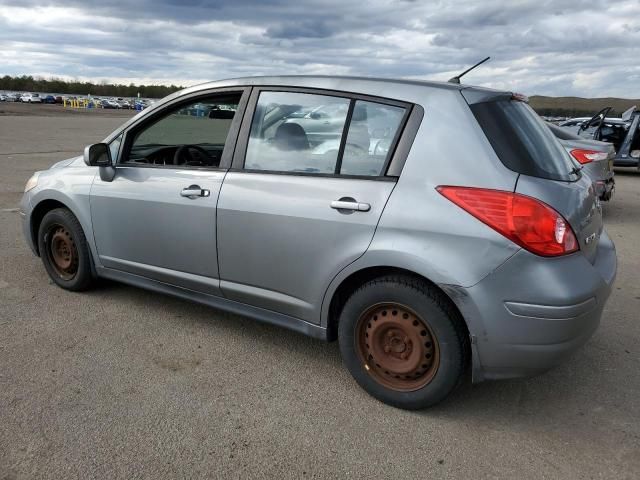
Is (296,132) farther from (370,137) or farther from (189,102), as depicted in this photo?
(189,102)

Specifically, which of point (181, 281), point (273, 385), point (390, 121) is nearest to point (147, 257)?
point (181, 281)

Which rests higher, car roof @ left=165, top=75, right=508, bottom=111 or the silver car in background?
car roof @ left=165, top=75, right=508, bottom=111

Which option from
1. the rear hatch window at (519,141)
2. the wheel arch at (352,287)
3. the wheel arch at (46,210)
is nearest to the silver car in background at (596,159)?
the rear hatch window at (519,141)

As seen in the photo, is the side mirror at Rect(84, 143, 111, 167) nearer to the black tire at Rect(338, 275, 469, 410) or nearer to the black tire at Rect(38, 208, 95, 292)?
the black tire at Rect(38, 208, 95, 292)

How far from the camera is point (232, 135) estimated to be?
3477 mm

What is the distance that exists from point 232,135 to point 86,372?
5.39 ft

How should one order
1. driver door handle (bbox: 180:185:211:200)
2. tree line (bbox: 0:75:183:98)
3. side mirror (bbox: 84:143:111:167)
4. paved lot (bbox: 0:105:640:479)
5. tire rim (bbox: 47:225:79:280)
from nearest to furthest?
paved lot (bbox: 0:105:640:479) → driver door handle (bbox: 180:185:211:200) → side mirror (bbox: 84:143:111:167) → tire rim (bbox: 47:225:79:280) → tree line (bbox: 0:75:183:98)

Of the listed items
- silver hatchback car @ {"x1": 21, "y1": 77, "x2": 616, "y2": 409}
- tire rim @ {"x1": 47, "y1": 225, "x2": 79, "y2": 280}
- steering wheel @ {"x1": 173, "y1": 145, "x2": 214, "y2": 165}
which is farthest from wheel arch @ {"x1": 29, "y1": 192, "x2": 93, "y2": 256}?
steering wheel @ {"x1": 173, "y1": 145, "x2": 214, "y2": 165}

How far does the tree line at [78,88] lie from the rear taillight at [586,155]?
112m

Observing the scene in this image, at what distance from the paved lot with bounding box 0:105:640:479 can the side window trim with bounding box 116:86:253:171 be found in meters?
1.14

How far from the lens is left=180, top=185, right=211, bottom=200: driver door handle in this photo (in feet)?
11.3

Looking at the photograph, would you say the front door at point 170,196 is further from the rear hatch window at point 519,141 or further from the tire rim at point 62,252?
the rear hatch window at point 519,141

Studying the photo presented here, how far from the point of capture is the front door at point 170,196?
3.51 metres

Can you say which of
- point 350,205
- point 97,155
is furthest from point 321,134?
point 97,155
